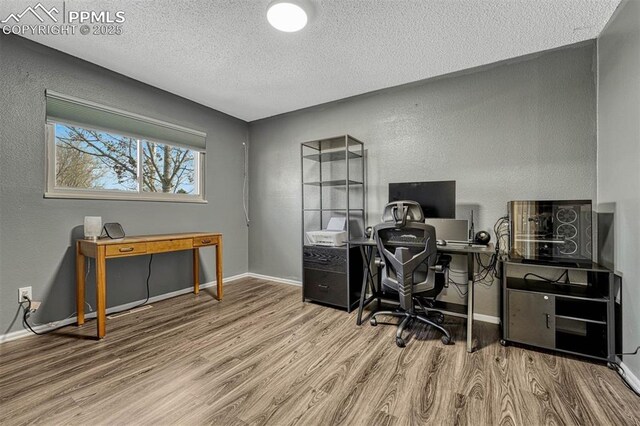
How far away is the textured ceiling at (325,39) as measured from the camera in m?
1.89

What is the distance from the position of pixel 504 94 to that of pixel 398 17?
1.35 meters

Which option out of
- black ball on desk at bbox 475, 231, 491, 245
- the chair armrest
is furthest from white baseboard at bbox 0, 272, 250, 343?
black ball on desk at bbox 475, 231, 491, 245

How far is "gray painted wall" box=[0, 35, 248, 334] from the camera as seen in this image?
7.22ft

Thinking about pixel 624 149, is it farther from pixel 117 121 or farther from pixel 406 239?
pixel 117 121

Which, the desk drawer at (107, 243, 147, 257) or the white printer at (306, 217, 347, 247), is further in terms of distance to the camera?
the white printer at (306, 217, 347, 247)

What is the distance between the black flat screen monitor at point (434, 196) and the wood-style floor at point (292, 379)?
105 centimetres

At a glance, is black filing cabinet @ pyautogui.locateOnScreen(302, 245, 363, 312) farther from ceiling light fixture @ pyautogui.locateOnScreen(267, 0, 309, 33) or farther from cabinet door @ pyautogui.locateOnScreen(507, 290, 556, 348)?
ceiling light fixture @ pyautogui.locateOnScreen(267, 0, 309, 33)

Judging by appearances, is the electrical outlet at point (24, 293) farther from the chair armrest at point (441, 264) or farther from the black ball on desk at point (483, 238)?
the black ball on desk at point (483, 238)

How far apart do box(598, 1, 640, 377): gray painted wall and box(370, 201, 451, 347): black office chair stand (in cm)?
105

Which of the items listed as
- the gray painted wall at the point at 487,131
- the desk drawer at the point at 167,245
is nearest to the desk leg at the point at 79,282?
the desk drawer at the point at 167,245

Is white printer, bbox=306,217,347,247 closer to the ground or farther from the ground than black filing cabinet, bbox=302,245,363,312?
farther from the ground

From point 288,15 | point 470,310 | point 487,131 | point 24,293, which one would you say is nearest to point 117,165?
point 24,293

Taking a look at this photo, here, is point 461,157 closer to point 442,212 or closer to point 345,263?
point 442,212
